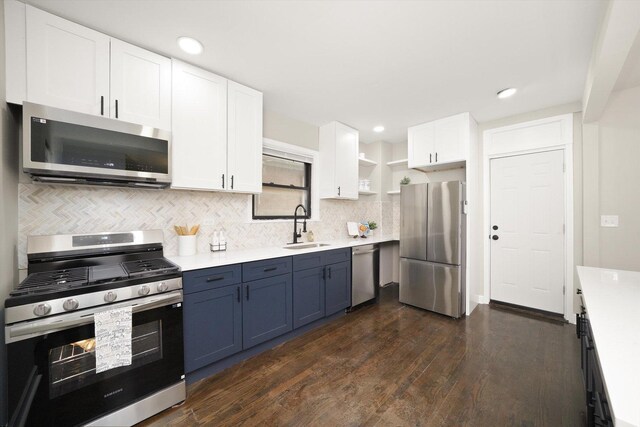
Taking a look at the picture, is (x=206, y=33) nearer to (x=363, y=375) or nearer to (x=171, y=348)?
(x=171, y=348)

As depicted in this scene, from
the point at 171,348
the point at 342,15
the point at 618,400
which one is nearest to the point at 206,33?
the point at 342,15

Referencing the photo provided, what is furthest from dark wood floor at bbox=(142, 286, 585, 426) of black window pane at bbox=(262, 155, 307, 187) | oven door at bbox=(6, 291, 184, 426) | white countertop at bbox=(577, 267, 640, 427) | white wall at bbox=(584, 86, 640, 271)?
black window pane at bbox=(262, 155, 307, 187)

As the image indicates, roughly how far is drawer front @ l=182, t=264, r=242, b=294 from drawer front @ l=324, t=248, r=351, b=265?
1.10 meters

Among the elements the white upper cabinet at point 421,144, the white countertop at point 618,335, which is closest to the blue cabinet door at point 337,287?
the white upper cabinet at point 421,144

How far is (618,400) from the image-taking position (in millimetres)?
641

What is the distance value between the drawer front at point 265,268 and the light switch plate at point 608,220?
11.1 ft

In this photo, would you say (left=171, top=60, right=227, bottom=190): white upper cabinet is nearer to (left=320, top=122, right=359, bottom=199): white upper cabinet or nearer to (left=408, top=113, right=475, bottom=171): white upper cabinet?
(left=320, top=122, right=359, bottom=199): white upper cabinet

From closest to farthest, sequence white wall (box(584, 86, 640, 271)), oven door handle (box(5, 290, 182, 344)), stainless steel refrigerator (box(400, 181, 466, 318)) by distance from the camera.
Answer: oven door handle (box(5, 290, 182, 344)), white wall (box(584, 86, 640, 271)), stainless steel refrigerator (box(400, 181, 466, 318))

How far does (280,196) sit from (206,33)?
1.93 metres

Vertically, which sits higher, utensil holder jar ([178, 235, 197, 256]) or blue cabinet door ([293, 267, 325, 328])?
utensil holder jar ([178, 235, 197, 256])

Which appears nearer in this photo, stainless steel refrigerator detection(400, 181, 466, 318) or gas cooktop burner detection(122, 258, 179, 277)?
gas cooktop burner detection(122, 258, 179, 277)

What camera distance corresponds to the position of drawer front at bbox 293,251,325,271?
103 inches

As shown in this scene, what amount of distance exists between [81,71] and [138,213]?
1059mm

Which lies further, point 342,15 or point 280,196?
point 280,196
